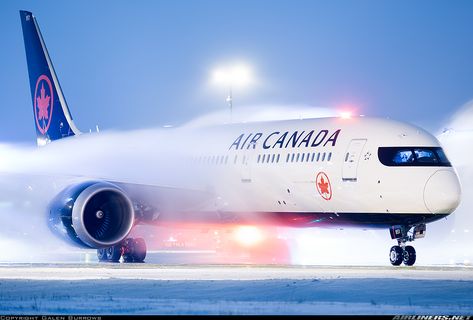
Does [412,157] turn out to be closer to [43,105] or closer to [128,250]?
[128,250]

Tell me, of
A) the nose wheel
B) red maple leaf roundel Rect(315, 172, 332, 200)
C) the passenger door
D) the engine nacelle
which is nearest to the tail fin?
the engine nacelle

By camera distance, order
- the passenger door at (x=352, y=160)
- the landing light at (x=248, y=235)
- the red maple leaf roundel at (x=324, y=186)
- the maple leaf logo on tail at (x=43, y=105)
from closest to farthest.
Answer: the passenger door at (x=352, y=160) < the red maple leaf roundel at (x=324, y=186) < the landing light at (x=248, y=235) < the maple leaf logo on tail at (x=43, y=105)

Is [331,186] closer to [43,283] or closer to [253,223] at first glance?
[253,223]

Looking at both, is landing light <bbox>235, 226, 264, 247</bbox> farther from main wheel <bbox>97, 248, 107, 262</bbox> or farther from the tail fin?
the tail fin

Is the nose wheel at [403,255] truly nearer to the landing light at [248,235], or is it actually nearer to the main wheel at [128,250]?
the landing light at [248,235]

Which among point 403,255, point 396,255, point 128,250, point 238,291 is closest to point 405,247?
point 403,255

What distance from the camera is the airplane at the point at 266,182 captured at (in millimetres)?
31578

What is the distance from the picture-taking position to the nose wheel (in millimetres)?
31797

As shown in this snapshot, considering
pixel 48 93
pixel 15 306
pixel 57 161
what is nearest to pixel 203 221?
pixel 57 161

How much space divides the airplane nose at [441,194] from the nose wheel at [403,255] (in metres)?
1.63

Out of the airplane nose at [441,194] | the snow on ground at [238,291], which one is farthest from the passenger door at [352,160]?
the snow on ground at [238,291]

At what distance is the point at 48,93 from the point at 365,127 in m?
17.7

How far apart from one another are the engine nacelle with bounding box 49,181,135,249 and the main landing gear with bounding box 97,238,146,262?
2655mm

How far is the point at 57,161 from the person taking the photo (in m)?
43.9
